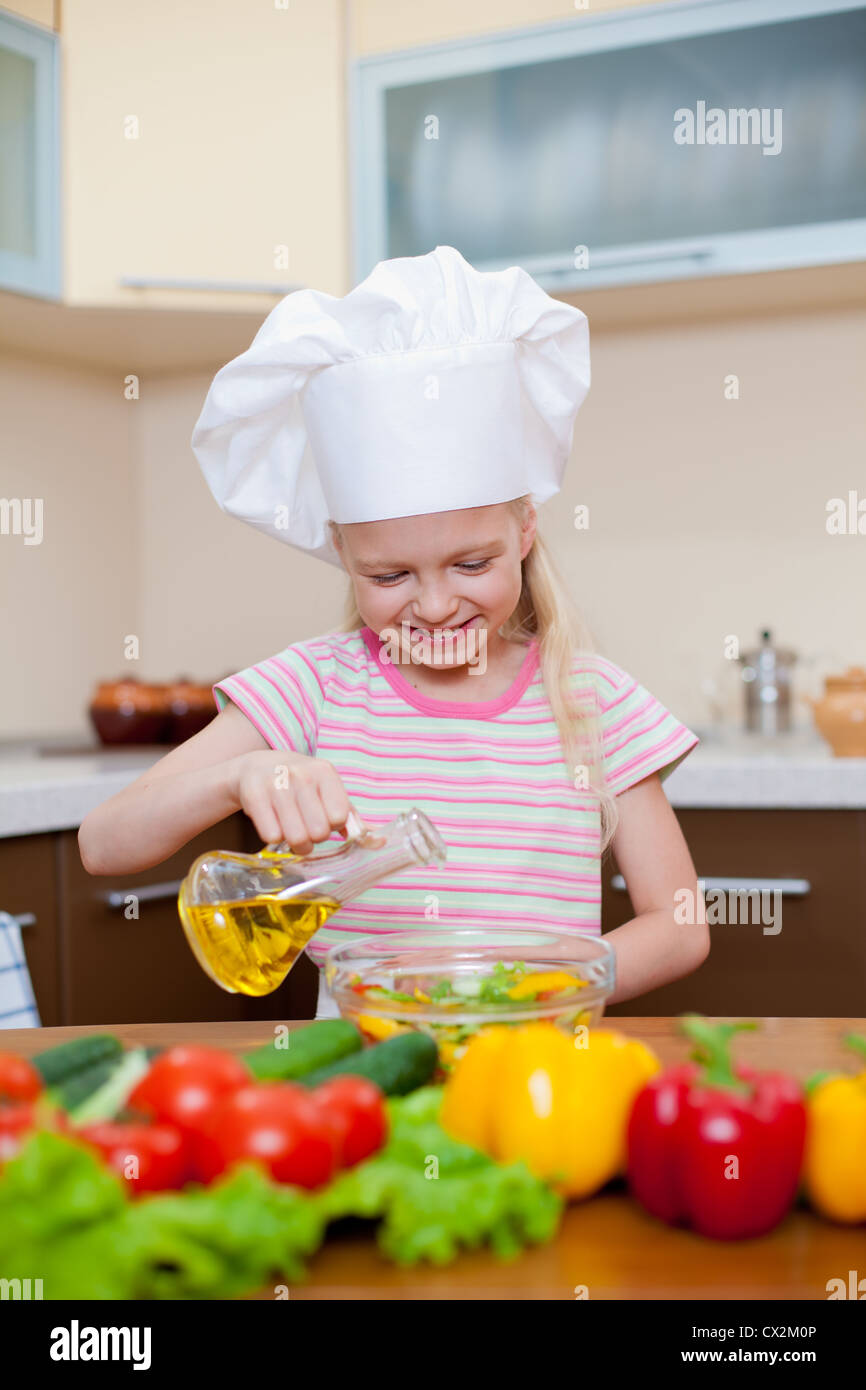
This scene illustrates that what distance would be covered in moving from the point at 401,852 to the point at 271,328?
527 mm

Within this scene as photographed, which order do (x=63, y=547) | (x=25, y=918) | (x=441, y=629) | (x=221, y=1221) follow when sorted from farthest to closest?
(x=63, y=547)
(x=25, y=918)
(x=441, y=629)
(x=221, y=1221)

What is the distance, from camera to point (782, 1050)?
826 millimetres

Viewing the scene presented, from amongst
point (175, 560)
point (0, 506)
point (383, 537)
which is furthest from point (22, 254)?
point (383, 537)

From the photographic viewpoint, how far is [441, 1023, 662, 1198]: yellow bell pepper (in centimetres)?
56

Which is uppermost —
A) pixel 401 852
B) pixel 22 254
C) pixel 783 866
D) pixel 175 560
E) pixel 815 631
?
pixel 22 254

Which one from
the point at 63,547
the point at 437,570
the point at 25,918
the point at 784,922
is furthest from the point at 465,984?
the point at 63,547

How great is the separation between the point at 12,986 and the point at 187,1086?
0.66 meters

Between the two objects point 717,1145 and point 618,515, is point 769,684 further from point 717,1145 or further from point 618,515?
point 717,1145

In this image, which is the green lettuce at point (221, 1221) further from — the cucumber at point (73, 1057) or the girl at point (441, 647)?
the girl at point (441, 647)

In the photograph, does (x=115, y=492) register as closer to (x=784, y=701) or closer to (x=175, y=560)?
(x=175, y=560)

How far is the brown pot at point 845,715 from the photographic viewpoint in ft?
6.02

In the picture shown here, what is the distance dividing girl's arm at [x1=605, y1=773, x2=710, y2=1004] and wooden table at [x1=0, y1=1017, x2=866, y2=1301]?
1.39 feet

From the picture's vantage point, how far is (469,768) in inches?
46.8

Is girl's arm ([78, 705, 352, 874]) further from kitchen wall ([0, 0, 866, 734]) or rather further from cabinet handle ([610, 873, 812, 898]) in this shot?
kitchen wall ([0, 0, 866, 734])
